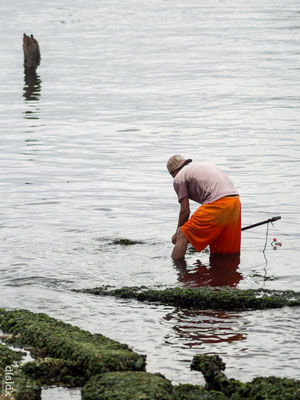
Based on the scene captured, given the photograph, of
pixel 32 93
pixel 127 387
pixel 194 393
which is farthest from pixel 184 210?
pixel 32 93

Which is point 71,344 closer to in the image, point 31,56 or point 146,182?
point 146,182

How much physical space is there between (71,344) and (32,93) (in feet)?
79.0

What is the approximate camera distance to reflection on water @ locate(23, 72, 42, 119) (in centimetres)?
2523

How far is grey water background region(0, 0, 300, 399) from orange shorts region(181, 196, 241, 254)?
42cm

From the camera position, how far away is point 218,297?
28.2 feet

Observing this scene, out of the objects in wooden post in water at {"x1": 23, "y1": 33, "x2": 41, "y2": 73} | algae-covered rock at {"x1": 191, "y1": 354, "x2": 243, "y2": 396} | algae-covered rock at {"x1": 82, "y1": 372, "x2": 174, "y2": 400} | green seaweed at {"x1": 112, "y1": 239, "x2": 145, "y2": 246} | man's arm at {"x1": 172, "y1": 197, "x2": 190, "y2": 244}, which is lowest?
green seaweed at {"x1": 112, "y1": 239, "x2": 145, "y2": 246}

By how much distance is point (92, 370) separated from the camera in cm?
631

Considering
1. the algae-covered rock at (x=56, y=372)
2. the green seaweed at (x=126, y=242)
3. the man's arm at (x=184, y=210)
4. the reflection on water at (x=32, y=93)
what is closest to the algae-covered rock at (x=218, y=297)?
the man's arm at (x=184, y=210)

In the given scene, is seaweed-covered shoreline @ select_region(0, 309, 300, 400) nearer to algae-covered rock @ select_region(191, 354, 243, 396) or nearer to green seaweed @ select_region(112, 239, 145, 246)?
algae-covered rock @ select_region(191, 354, 243, 396)

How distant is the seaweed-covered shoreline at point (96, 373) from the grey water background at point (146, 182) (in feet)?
0.80

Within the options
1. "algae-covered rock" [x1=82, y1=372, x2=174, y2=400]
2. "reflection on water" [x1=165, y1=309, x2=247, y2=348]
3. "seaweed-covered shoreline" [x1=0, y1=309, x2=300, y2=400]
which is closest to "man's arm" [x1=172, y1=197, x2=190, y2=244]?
"reflection on water" [x1=165, y1=309, x2=247, y2=348]

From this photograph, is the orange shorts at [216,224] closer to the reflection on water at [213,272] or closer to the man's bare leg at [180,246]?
the man's bare leg at [180,246]

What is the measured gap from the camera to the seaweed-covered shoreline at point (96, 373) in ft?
18.7

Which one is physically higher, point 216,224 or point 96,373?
point 216,224
